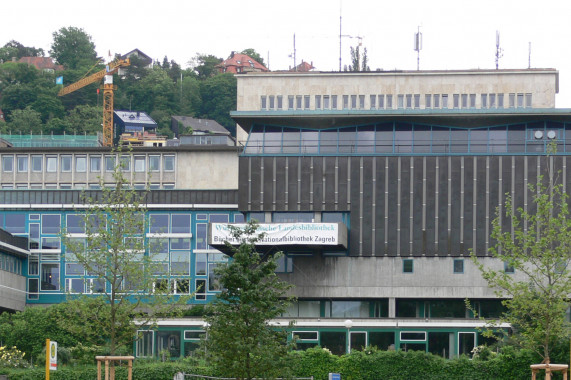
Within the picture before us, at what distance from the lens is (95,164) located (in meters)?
119

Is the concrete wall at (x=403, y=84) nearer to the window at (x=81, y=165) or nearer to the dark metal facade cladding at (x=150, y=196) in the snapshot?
the dark metal facade cladding at (x=150, y=196)

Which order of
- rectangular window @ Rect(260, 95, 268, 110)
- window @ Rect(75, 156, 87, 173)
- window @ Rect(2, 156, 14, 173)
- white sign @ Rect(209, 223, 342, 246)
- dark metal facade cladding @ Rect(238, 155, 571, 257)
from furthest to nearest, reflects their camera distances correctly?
window @ Rect(75, 156, 87, 173) → window @ Rect(2, 156, 14, 173) → rectangular window @ Rect(260, 95, 268, 110) → dark metal facade cladding @ Rect(238, 155, 571, 257) → white sign @ Rect(209, 223, 342, 246)

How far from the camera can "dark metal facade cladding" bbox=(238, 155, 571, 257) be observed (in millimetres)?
87500

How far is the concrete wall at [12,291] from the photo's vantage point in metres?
93.8

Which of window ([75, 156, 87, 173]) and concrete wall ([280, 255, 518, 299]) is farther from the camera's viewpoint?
window ([75, 156, 87, 173])

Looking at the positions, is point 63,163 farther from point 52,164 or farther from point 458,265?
point 458,265

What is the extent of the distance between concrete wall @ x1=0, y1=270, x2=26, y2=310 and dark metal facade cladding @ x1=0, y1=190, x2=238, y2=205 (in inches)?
279

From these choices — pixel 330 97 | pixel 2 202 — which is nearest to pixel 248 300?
pixel 2 202

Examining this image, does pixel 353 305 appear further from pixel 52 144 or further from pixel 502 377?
pixel 52 144

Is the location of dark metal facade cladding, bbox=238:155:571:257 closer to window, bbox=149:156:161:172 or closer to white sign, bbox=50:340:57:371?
window, bbox=149:156:161:172

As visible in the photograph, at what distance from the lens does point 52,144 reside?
431 ft

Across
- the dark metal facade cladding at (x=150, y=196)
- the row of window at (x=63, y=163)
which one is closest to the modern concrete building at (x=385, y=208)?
the dark metal facade cladding at (x=150, y=196)

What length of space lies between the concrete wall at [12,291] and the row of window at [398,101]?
3243 centimetres

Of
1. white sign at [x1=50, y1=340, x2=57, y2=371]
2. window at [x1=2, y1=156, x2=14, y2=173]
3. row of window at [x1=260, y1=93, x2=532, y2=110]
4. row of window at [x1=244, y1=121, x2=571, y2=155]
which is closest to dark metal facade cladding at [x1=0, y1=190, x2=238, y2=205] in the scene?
row of window at [x1=244, y1=121, x2=571, y2=155]
